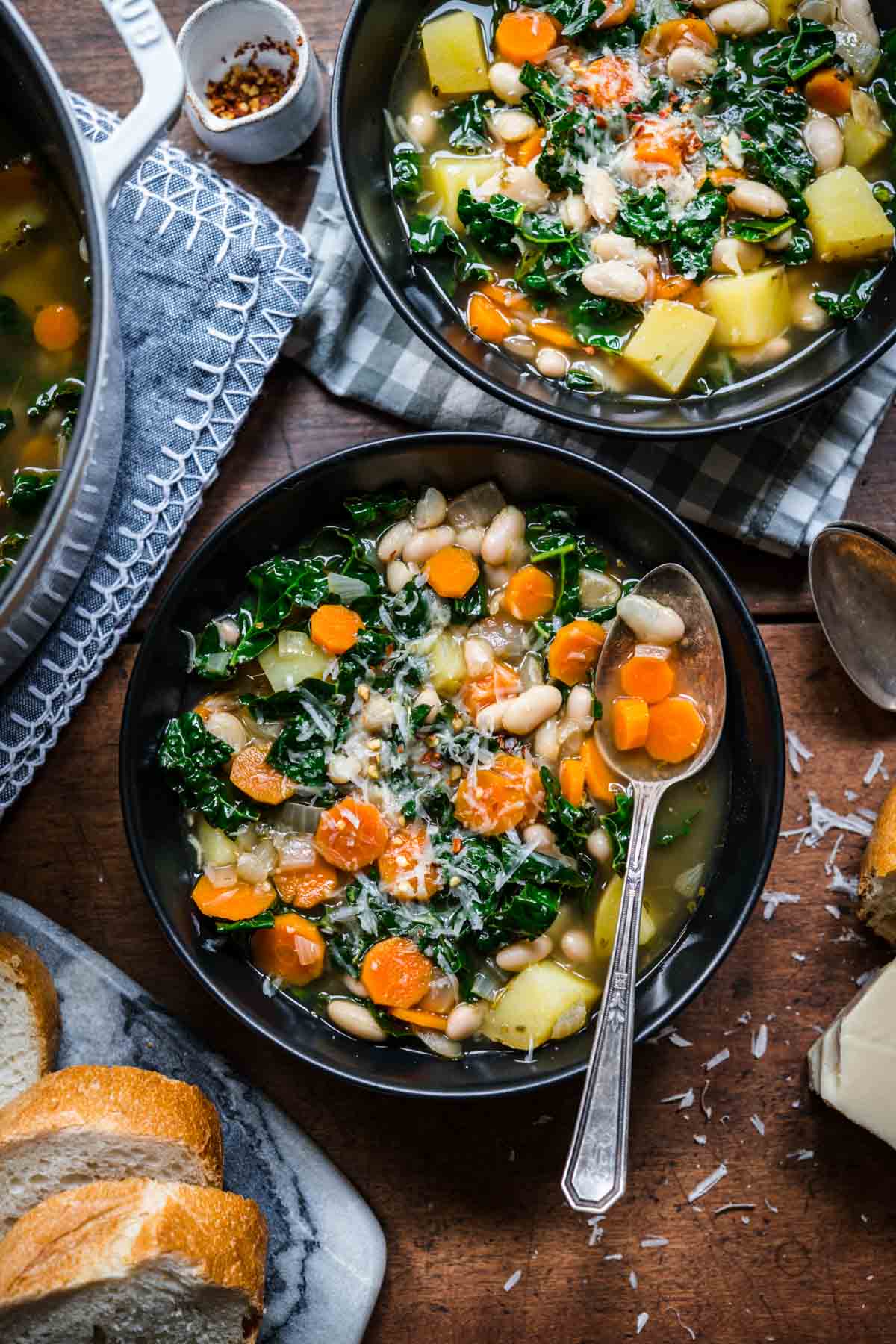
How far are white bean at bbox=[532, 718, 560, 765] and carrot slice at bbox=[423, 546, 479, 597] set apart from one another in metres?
0.38

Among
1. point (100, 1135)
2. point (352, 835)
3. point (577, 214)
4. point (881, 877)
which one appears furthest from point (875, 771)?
point (100, 1135)

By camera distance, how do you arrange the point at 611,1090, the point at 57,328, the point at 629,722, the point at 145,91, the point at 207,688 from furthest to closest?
1. the point at 207,688
2. the point at 629,722
3. the point at 57,328
4. the point at 611,1090
5. the point at 145,91

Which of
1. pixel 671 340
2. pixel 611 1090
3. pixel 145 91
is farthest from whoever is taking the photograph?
pixel 671 340

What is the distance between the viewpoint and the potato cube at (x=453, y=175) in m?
3.05

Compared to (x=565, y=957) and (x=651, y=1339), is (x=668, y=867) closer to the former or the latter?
(x=565, y=957)

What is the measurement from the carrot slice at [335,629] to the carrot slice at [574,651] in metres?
0.47

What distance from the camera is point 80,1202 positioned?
2.74 meters

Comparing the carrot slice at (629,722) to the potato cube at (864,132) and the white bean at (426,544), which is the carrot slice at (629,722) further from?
the potato cube at (864,132)

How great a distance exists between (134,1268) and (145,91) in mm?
2408

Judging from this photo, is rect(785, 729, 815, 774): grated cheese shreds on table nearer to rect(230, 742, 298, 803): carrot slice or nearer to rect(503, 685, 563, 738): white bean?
rect(503, 685, 563, 738): white bean

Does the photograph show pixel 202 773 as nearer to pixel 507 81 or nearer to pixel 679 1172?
pixel 679 1172

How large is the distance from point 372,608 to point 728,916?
109cm

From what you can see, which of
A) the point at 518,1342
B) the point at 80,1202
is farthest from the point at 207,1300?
the point at 518,1342

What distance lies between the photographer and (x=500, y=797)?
9.32 ft
